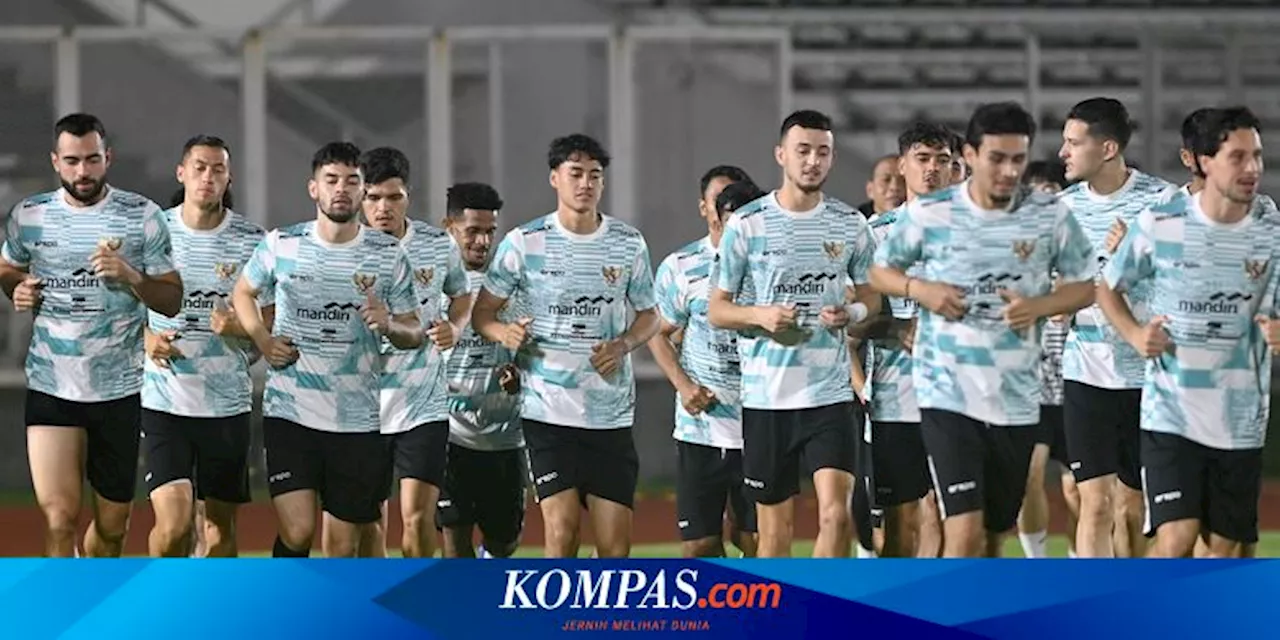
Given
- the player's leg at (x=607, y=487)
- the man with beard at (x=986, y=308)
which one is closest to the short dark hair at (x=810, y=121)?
the man with beard at (x=986, y=308)

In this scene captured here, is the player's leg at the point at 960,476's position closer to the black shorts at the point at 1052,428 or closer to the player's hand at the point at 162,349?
the black shorts at the point at 1052,428

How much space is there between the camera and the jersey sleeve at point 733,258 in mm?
9055

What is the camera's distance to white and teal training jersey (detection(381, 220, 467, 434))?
993 cm

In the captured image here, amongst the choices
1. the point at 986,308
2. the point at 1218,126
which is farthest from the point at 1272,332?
the point at 986,308

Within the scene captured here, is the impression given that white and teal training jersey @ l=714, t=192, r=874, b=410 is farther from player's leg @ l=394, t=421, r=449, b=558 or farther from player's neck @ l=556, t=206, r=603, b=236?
player's leg @ l=394, t=421, r=449, b=558

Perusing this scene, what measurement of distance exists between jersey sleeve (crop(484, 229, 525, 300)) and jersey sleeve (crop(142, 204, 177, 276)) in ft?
4.26

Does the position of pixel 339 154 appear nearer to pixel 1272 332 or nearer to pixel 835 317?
pixel 835 317

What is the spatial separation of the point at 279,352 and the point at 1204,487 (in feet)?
11.4

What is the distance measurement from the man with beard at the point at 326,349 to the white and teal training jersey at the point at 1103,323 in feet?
9.09

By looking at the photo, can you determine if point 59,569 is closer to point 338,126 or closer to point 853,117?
point 338,126

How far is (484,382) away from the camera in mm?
10375

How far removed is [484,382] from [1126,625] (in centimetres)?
361

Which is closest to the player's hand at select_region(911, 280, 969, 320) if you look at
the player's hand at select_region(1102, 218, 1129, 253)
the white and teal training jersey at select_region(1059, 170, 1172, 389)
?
the player's hand at select_region(1102, 218, 1129, 253)

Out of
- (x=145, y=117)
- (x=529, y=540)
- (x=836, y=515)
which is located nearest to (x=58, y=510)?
(x=836, y=515)
